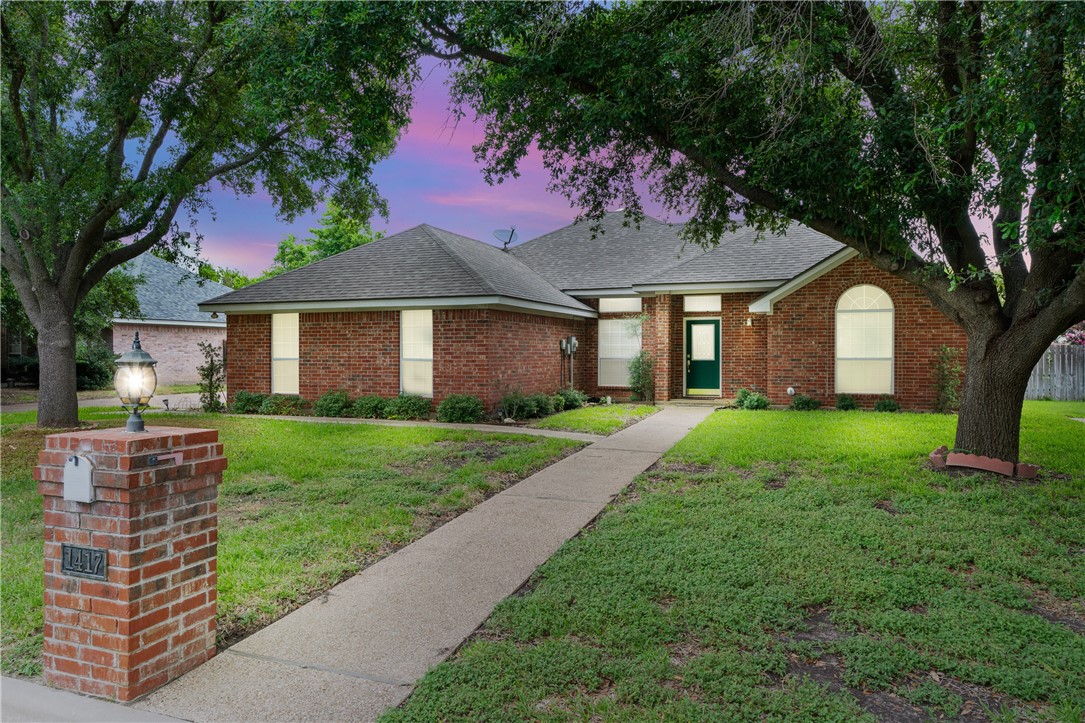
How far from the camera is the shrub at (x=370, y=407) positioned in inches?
568

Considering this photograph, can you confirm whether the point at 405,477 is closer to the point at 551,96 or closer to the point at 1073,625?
the point at 551,96

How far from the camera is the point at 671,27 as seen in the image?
8117 mm

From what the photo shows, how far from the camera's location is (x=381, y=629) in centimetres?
383

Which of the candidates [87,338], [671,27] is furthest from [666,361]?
[87,338]

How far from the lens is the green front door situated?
56.5 ft

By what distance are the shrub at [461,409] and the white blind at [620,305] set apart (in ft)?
21.1

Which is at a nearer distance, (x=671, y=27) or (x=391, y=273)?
(x=671, y=27)

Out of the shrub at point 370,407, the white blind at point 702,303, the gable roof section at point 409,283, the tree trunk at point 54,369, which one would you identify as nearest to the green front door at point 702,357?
the white blind at point 702,303

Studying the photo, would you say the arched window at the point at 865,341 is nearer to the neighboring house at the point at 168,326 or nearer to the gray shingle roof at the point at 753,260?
the gray shingle roof at the point at 753,260

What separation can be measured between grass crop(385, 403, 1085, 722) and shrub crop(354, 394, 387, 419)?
8608 millimetres

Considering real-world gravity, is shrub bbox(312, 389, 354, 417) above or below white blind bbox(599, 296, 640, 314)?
below

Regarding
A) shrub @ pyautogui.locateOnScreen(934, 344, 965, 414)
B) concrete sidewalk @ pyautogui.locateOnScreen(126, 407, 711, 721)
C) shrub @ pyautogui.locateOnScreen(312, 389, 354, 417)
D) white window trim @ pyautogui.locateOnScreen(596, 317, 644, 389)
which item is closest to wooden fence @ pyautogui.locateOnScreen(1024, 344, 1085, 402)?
shrub @ pyautogui.locateOnScreen(934, 344, 965, 414)

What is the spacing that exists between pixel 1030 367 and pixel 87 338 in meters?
26.5

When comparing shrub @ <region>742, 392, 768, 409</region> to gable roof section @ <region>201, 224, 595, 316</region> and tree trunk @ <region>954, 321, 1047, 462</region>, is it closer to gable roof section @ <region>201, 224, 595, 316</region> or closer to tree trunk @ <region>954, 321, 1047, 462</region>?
gable roof section @ <region>201, 224, 595, 316</region>
